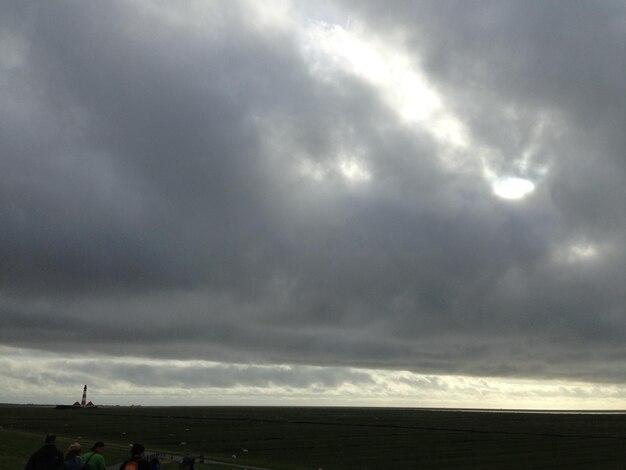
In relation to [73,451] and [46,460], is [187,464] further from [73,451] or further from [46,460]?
[46,460]

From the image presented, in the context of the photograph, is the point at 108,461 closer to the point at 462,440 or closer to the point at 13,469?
the point at 13,469

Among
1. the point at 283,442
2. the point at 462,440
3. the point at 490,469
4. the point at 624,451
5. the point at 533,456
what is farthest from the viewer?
the point at 462,440

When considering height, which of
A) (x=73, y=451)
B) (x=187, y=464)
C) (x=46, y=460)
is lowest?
(x=46, y=460)

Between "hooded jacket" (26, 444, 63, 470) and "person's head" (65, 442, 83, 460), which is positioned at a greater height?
→ "person's head" (65, 442, 83, 460)

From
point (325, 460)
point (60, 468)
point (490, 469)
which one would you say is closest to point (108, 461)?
point (325, 460)

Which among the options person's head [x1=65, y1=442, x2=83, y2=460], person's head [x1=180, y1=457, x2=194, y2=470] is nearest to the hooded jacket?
person's head [x1=65, y1=442, x2=83, y2=460]

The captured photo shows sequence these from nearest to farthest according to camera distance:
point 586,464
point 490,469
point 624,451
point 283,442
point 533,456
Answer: point 490,469, point 586,464, point 533,456, point 624,451, point 283,442

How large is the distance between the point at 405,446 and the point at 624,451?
105 ft

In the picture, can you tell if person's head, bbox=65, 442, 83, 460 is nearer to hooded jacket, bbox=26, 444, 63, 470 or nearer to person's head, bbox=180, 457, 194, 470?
hooded jacket, bbox=26, 444, 63, 470

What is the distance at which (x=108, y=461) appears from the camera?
179ft

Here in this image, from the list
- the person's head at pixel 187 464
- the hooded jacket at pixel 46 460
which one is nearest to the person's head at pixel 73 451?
the hooded jacket at pixel 46 460

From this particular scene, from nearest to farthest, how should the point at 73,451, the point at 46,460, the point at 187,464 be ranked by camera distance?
the point at 187,464
the point at 73,451
the point at 46,460

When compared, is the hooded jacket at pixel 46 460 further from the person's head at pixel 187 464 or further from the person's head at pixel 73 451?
the person's head at pixel 187 464

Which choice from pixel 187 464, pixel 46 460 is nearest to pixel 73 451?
pixel 46 460
